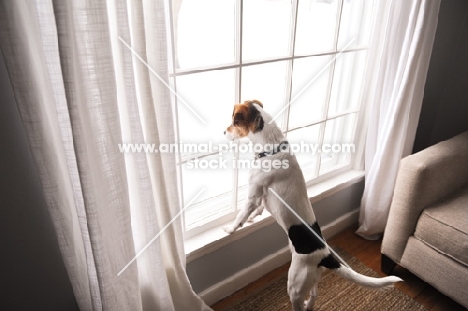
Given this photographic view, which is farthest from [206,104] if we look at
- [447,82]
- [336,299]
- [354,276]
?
[447,82]

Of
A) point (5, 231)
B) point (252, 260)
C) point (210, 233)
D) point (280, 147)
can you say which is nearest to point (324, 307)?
point (252, 260)

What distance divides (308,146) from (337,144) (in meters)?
0.31

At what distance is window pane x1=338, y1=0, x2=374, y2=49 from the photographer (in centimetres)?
170

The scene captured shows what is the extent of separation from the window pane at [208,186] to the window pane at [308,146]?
459mm

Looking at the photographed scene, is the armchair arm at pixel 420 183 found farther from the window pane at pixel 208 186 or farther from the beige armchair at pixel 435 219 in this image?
the window pane at pixel 208 186

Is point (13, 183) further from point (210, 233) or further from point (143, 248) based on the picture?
point (210, 233)

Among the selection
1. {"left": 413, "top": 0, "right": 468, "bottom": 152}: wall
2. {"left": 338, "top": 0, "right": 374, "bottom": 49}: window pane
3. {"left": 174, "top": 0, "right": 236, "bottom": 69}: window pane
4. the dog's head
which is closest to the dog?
the dog's head

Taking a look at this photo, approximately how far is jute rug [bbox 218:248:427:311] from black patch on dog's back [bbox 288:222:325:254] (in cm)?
52

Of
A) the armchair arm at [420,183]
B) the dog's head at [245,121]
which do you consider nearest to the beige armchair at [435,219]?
the armchair arm at [420,183]

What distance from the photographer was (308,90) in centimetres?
174

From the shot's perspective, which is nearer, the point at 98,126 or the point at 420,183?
the point at 98,126

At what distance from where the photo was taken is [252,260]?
172 centimetres

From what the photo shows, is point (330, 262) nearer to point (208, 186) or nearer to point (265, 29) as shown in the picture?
point (208, 186)

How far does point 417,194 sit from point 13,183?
1.66 metres
